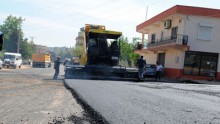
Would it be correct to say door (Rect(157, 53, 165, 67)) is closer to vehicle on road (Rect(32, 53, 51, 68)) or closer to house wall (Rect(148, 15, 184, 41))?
house wall (Rect(148, 15, 184, 41))

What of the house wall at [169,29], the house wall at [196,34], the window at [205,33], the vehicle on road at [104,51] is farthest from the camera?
the house wall at [169,29]

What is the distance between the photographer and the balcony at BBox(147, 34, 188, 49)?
29156 millimetres

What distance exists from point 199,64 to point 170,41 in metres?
3.51

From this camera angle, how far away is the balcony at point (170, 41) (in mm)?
29156

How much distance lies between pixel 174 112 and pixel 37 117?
10.7 ft

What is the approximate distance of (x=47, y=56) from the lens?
60.3m

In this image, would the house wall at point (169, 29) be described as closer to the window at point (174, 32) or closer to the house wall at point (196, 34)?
the window at point (174, 32)

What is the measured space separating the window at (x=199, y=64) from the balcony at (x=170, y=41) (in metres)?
1.23

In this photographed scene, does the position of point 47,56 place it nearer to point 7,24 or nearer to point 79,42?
point 7,24

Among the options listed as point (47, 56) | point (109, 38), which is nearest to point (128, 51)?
point (47, 56)

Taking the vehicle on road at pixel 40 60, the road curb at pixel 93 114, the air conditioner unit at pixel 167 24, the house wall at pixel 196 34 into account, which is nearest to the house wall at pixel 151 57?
the air conditioner unit at pixel 167 24

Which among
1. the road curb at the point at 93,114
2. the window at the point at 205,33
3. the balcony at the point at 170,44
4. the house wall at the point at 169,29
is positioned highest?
the house wall at the point at 169,29

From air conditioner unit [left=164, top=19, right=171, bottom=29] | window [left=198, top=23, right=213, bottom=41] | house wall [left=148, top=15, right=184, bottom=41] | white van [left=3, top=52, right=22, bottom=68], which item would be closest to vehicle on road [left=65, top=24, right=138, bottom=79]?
house wall [left=148, top=15, right=184, bottom=41]

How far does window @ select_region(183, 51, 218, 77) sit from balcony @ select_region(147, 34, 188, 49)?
1.23 m
